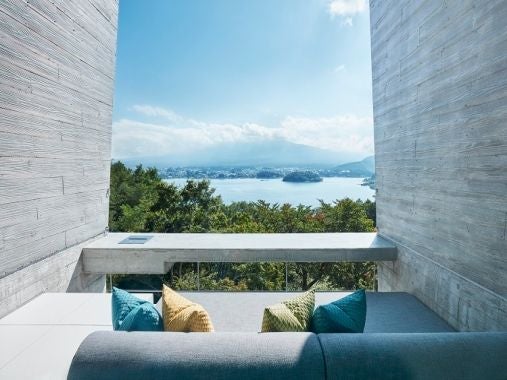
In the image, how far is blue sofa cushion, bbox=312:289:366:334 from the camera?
1.67 meters

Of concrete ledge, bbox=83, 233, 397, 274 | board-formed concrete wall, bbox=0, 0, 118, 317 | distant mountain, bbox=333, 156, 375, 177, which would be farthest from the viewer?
distant mountain, bbox=333, 156, 375, 177

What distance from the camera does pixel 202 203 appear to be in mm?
17359

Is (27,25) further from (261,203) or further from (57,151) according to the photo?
(261,203)

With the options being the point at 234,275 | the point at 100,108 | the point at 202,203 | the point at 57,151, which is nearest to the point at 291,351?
the point at 57,151

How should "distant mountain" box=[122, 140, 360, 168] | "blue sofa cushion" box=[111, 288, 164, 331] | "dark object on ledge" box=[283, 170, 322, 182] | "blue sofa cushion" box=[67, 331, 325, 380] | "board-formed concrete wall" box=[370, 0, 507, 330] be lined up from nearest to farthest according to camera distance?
"blue sofa cushion" box=[67, 331, 325, 380] → "blue sofa cushion" box=[111, 288, 164, 331] → "board-formed concrete wall" box=[370, 0, 507, 330] → "dark object on ledge" box=[283, 170, 322, 182] → "distant mountain" box=[122, 140, 360, 168]

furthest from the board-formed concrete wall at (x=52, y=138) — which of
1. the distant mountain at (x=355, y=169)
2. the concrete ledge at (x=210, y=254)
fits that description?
the distant mountain at (x=355, y=169)

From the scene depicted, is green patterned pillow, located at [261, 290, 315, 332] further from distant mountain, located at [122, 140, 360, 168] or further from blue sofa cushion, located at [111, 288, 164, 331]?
distant mountain, located at [122, 140, 360, 168]

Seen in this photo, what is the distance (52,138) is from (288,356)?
2732 millimetres

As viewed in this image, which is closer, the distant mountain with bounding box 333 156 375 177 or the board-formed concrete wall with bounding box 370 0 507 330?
the board-formed concrete wall with bounding box 370 0 507 330

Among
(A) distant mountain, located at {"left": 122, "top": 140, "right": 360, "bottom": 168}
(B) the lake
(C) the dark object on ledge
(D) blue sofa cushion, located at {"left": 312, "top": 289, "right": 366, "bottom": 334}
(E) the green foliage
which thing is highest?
(A) distant mountain, located at {"left": 122, "top": 140, "right": 360, "bottom": 168}

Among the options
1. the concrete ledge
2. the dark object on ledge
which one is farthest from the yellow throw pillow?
the dark object on ledge

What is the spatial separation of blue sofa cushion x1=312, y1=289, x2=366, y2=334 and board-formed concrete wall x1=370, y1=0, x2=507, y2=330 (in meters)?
1.01

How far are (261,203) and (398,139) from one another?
1401 cm

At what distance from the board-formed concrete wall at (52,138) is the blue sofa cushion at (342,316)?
2.24 metres
